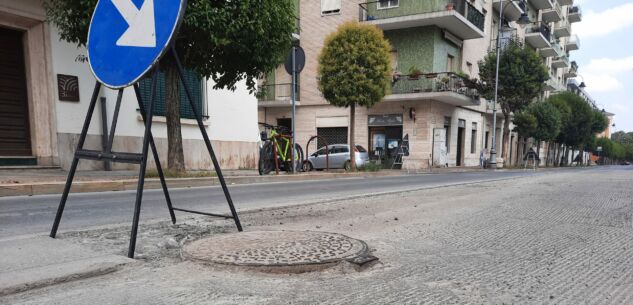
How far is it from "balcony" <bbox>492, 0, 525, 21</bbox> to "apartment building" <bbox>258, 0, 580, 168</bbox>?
12.7 inches

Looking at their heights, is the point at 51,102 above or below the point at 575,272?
above

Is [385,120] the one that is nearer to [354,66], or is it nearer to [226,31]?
[354,66]

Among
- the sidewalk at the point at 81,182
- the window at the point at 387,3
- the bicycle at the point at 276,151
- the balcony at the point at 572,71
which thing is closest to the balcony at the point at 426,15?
the window at the point at 387,3

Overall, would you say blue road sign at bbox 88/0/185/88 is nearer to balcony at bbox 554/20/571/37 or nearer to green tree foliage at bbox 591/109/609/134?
green tree foliage at bbox 591/109/609/134

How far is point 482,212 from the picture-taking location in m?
5.25

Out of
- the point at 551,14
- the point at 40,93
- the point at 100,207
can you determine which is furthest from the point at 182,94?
the point at 551,14

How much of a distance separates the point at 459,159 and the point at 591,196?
2059 centimetres

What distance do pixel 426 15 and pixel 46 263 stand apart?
72.2ft

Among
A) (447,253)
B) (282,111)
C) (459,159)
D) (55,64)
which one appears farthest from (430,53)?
(447,253)

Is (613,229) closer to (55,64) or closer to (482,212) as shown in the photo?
(482,212)

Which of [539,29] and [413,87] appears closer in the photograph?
[413,87]

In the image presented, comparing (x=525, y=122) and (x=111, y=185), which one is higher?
(x=525, y=122)

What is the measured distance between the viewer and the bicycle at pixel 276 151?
11438mm

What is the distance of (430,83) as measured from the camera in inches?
869
